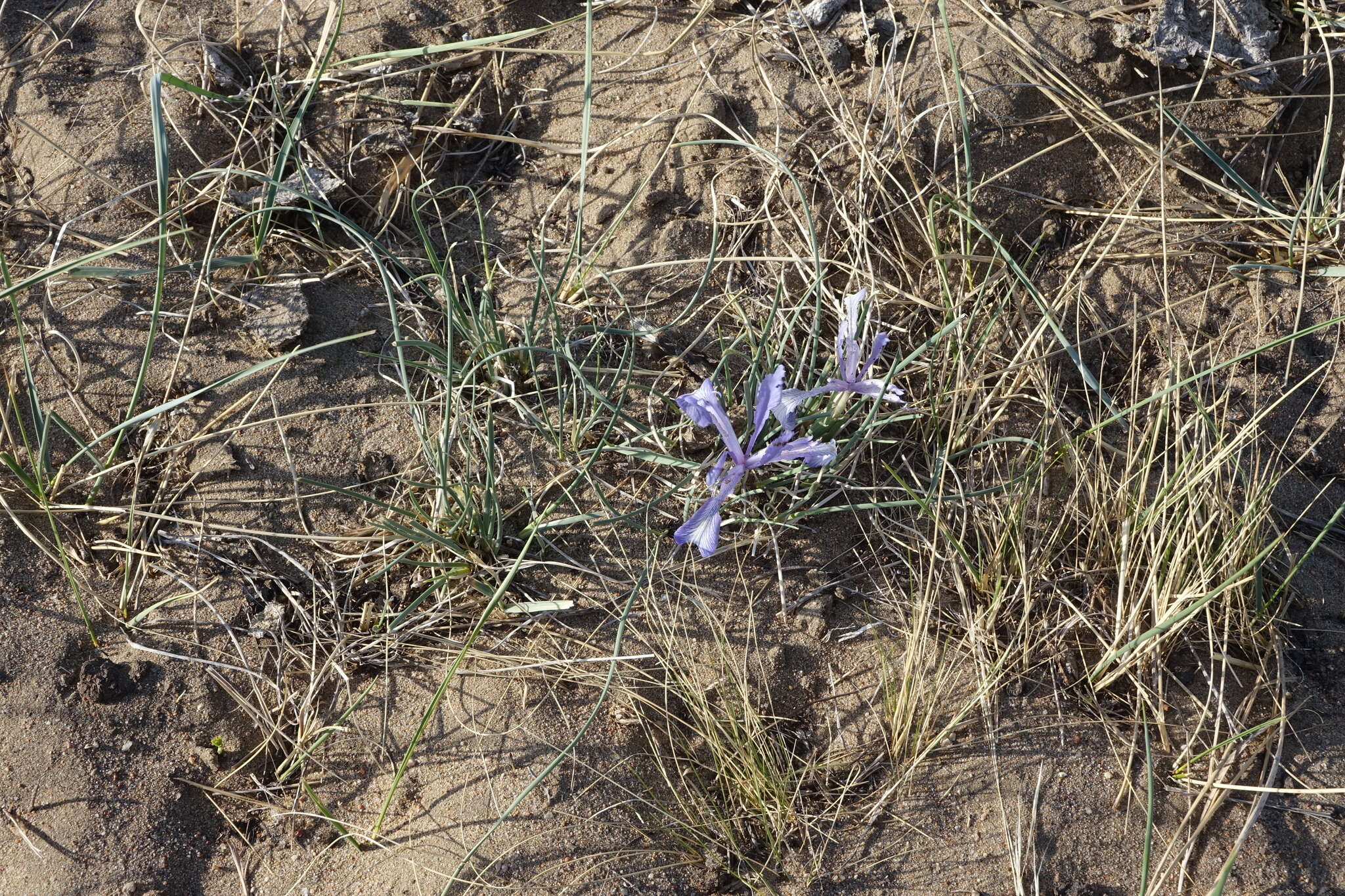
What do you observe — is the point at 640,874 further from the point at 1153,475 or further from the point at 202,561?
the point at 1153,475

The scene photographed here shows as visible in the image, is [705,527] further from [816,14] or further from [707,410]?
[816,14]

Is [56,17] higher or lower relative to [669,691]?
higher

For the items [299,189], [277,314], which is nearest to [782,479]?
[277,314]

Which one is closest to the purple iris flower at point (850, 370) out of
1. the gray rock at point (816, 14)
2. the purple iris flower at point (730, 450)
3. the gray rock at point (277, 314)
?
the purple iris flower at point (730, 450)

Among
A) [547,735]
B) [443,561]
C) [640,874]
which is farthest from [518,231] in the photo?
[640,874]

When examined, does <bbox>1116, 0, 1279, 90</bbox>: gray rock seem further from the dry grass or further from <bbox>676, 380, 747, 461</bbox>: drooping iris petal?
<bbox>676, 380, 747, 461</bbox>: drooping iris petal

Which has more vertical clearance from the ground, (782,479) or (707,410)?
(707,410)

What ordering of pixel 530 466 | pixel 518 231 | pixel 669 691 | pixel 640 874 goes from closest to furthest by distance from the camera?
1. pixel 640 874
2. pixel 669 691
3. pixel 530 466
4. pixel 518 231

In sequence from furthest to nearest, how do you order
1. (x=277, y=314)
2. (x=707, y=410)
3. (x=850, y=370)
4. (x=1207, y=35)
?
1. (x=1207, y=35)
2. (x=277, y=314)
3. (x=850, y=370)
4. (x=707, y=410)
